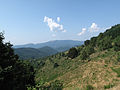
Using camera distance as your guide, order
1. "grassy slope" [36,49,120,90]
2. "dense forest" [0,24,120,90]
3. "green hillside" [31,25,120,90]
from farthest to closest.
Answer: "grassy slope" [36,49,120,90]
"dense forest" [0,24,120,90]
"green hillside" [31,25,120,90]

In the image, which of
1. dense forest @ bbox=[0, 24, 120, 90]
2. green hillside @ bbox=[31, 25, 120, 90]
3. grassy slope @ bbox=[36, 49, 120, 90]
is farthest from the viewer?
grassy slope @ bbox=[36, 49, 120, 90]

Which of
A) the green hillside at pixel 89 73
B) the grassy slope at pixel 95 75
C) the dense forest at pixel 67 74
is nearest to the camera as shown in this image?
the green hillside at pixel 89 73

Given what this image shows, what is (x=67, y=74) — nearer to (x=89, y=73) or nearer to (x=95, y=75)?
(x=89, y=73)

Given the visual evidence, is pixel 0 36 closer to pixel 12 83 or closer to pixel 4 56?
pixel 4 56

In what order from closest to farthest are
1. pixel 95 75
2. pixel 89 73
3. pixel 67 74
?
1. pixel 95 75
2. pixel 89 73
3. pixel 67 74

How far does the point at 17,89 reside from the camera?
10.4 metres

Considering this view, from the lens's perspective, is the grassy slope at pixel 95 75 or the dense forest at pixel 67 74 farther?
the grassy slope at pixel 95 75

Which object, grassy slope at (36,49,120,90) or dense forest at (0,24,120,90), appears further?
grassy slope at (36,49,120,90)

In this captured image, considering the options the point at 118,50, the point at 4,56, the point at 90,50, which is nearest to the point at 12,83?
the point at 4,56

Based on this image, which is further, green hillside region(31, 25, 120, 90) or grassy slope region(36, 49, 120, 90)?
grassy slope region(36, 49, 120, 90)

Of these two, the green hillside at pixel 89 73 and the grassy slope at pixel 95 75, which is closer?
the green hillside at pixel 89 73

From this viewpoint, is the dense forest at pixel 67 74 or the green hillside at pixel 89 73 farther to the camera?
the dense forest at pixel 67 74

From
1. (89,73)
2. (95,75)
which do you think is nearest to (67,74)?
(89,73)

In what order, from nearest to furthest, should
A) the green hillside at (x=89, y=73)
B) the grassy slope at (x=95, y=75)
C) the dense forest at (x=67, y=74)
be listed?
the green hillside at (x=89, y=73), the dense forest at (x=67, y=74), the grassy slope at (x=95, y=75)
